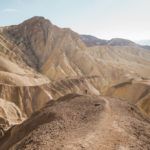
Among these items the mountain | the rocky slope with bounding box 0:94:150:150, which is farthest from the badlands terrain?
the mountain

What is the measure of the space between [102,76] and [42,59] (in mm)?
13575

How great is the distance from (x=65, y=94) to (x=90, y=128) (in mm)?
18480

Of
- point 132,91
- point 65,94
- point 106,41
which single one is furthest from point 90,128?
point 106,41

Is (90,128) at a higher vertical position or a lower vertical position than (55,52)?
higher

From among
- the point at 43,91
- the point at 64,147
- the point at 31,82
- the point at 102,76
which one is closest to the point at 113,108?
the point at 64,147

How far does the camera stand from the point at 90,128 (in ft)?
35.2

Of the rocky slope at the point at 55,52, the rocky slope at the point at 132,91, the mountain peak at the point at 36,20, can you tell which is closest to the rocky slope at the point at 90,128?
the rocky slope at the point at 132,91

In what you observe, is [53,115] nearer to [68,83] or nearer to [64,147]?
[64,147]

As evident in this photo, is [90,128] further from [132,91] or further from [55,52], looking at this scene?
[55,52]

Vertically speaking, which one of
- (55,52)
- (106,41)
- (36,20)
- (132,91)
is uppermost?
(36,20)

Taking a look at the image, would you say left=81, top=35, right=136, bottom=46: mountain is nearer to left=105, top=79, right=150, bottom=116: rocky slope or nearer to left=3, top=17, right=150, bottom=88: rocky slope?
left=3, top=17, right=150, bottom=88: rocky slope

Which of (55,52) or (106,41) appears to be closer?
(55,52)

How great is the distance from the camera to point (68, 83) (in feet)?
171

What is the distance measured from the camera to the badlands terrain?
10.5m
